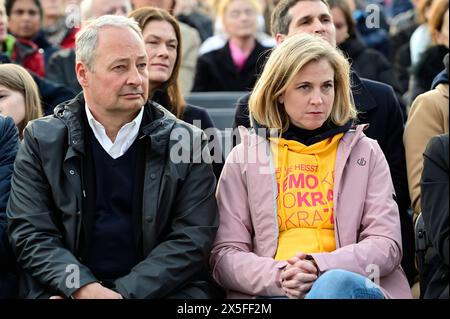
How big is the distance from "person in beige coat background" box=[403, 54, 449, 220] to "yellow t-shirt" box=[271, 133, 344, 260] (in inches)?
30.6

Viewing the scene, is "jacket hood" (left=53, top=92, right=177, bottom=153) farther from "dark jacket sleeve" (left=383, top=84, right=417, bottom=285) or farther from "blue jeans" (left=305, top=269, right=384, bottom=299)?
"dark jacket sleeve" (left=383, top=84, right=417, bottom=285)

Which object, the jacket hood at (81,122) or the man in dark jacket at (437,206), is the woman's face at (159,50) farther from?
the man in dark jacket at (437,206)

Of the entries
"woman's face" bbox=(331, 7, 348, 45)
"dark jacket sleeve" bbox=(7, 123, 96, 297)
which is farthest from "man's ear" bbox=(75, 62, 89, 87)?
"woman's face" bbox=(331, 7, 348, 45)

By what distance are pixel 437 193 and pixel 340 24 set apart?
3596mm

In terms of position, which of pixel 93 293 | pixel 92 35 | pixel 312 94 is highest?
pixel 92 35

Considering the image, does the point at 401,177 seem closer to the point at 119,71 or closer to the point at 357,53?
the point at 119,71

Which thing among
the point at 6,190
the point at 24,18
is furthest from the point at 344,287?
the point at 24,18

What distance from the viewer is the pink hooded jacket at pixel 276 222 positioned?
212 inches

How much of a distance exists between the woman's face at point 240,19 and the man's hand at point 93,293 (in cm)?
518

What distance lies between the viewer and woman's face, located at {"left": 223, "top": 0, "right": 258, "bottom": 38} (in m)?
10.0

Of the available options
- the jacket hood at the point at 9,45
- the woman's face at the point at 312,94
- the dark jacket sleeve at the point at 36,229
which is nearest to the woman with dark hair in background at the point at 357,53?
the jacket hood at the point at 9,45

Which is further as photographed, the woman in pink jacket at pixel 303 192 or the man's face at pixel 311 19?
the man's face at pixel 311 19

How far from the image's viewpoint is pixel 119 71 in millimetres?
5555

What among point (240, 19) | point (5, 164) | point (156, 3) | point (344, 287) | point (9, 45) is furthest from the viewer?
point (240, 19)
